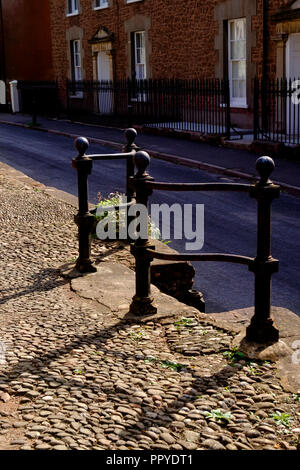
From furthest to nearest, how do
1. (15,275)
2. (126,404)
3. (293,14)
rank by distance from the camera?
(293,14) < (15,275) < (126,404)

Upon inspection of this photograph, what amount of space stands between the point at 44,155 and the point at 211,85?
5528mm

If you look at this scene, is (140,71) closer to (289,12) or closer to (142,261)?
(289,12)

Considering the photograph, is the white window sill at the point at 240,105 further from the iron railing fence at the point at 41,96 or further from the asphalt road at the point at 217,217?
the iron railing fence at the point at 41,96

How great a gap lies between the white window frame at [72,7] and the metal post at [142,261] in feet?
83.1

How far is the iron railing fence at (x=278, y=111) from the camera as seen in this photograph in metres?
15.2

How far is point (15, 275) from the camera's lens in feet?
20.5

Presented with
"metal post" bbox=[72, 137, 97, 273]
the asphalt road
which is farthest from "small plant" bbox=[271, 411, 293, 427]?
"metal post" bbox=[72, 137, 97, 273]

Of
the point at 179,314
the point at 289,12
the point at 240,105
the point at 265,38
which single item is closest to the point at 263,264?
the point at 179,314

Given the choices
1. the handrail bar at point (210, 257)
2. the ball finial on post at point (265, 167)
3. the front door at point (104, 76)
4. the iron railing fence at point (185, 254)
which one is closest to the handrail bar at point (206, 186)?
the iron railing fence at point (185, 254)

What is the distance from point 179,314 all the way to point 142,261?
489 mm

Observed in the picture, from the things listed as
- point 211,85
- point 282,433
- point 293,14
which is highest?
point 293,14

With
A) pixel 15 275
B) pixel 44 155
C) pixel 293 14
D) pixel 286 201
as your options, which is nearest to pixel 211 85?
pixel 293 14

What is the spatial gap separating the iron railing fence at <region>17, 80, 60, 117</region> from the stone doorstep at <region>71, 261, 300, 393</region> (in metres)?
26.4
